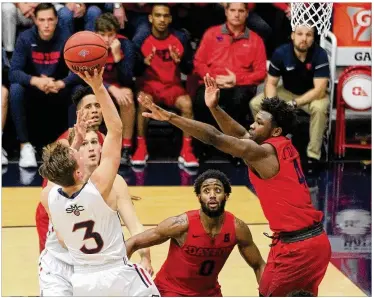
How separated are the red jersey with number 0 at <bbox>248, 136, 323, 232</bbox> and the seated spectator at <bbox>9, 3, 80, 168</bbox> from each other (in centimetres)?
526

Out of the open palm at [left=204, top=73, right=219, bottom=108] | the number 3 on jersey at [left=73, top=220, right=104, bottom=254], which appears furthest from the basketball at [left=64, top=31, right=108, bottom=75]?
the number 3 on jersey at [left=73, top=220, right=104, bottom=254]

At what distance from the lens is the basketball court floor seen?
307 inches

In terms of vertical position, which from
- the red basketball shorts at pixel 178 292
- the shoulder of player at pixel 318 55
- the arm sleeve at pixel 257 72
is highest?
the shoulder of player at pixel 318 55

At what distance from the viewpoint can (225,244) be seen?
679 cm

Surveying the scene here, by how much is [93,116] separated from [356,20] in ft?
17.2

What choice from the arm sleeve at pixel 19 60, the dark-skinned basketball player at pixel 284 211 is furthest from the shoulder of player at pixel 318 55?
the dark-skinned basketball player at pixel 284 211

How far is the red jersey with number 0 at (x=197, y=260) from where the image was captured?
676 centimetres

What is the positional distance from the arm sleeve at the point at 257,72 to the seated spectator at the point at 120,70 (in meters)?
1.33

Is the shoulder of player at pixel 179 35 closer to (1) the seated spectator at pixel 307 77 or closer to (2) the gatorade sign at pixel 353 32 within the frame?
(1) the seated spectator at pixel 307 77

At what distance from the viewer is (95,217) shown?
225 inches

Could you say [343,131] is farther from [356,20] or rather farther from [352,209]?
[352,209]

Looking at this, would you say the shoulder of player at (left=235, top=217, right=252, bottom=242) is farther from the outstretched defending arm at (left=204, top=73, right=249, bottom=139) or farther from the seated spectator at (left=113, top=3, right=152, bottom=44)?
the seated spectator at (left=113, top=3, right=152, bottom=44)

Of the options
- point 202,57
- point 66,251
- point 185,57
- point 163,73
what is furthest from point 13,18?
point 66,251

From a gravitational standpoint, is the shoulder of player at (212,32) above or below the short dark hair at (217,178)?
above
